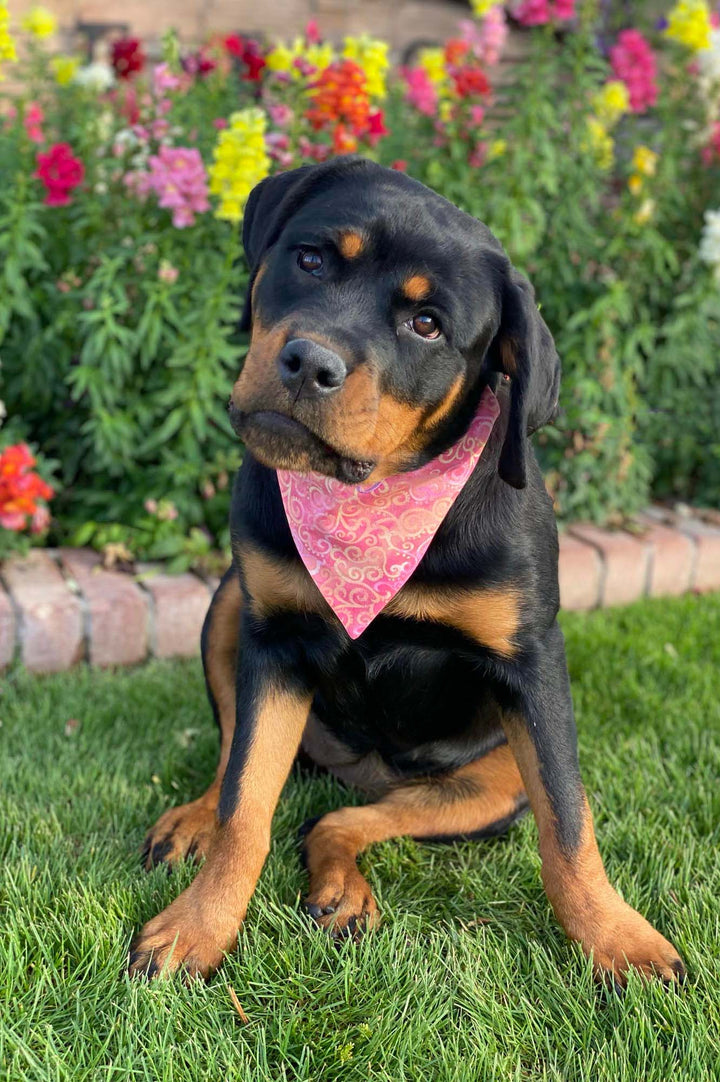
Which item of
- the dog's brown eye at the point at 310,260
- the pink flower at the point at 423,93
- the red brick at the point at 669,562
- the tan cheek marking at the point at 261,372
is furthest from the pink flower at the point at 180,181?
the red brick at the point at 669,562

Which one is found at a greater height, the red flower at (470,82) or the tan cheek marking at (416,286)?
the red flower at (470,82)

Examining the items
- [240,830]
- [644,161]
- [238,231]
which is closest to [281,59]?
[238,231]

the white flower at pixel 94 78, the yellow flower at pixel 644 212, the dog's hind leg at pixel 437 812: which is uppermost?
the white flower at pixel 94 78

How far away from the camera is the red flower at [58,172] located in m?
3.91

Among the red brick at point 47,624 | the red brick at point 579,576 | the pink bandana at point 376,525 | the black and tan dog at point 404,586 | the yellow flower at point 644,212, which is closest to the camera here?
the black and tan dog at point 404,586

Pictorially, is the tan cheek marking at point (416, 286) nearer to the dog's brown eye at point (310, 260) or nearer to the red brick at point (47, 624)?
the dog's brown eye at point (310, 260)

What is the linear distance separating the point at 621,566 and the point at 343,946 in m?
2.85

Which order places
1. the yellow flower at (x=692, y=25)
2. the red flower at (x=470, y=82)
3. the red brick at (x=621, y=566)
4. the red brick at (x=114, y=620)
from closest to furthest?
the red brick at (x=114, y=620), the red flower at (x=470, y=82), the red brick at (x=621, y=566), the yellow flower at (x=692, y=25)

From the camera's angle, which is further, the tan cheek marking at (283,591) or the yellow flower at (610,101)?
the yellow flower at (610,101)

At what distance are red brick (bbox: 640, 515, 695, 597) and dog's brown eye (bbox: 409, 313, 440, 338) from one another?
296 centimetres

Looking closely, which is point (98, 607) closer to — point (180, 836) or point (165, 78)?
point (180, 836)

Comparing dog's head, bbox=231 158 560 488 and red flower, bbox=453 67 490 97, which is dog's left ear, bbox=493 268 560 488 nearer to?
dog's head, bbox=231 158 560 488

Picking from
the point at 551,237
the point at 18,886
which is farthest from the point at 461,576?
the point at 551,237

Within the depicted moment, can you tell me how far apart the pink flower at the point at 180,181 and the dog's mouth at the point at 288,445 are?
6.87 ft
